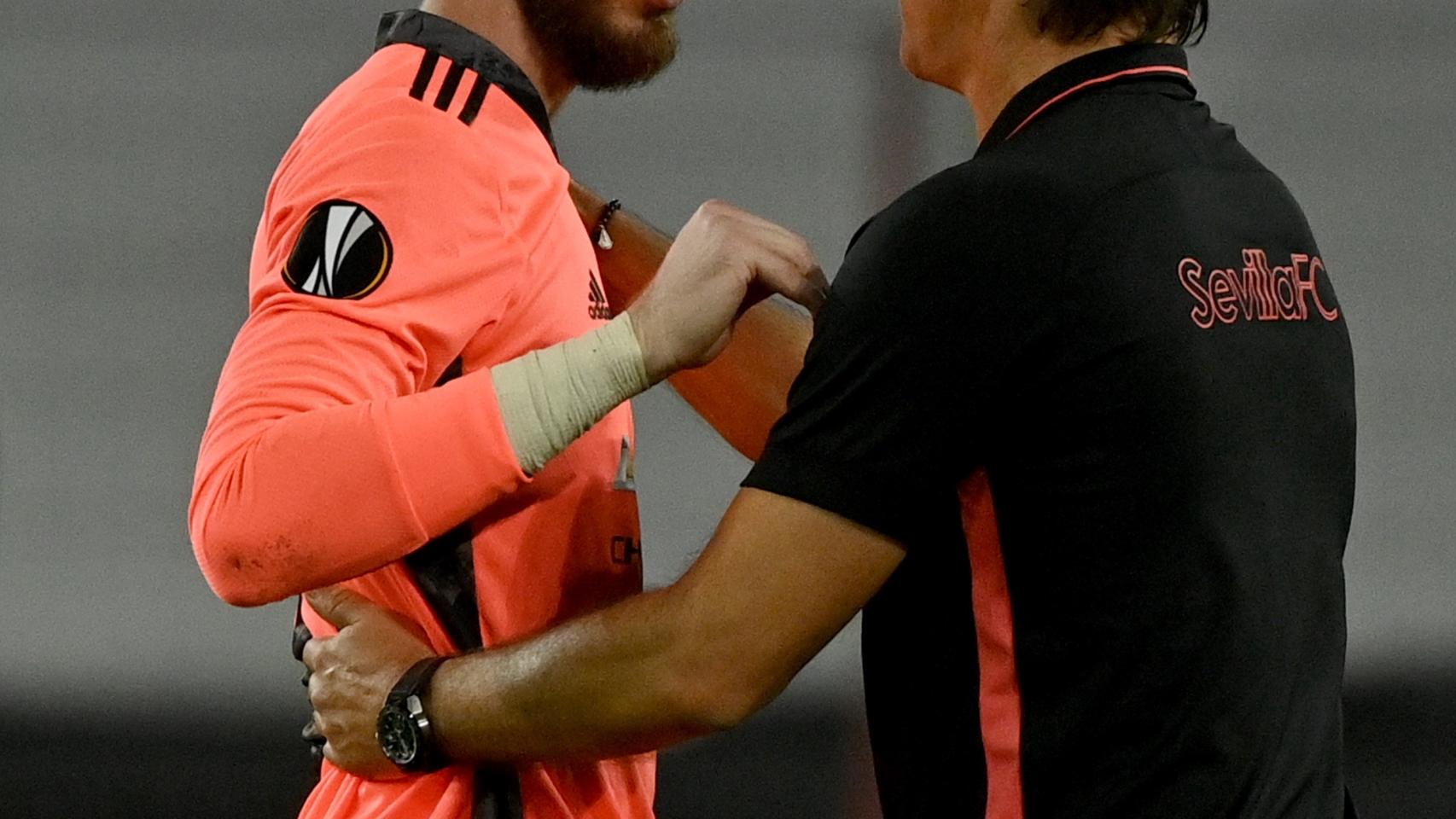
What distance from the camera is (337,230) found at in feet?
3.59

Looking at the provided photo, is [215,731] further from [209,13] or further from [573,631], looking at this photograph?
[573,631]

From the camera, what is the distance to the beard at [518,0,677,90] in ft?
4.39

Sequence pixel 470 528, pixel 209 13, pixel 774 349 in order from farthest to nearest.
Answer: pixel 209 13, pixel 774 349, pixel 470 528

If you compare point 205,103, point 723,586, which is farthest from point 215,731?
point 723,586

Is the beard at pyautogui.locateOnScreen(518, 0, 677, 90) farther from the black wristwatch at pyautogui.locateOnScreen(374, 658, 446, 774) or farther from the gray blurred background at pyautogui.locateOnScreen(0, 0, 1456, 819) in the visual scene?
the gray blurred background at pyautogui.locateOnScreen(0, 0, 1456, 819)

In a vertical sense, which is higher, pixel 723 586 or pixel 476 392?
pixel 476 392

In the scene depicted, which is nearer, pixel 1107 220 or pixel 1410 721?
pixel 1107 220

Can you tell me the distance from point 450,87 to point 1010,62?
1.25ft

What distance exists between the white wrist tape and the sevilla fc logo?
10cm

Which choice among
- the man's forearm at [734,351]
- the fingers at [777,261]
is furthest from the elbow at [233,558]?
the man's forearm at [734,351]

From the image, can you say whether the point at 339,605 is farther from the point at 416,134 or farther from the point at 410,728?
the point at 416,134

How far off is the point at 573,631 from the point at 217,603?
205cm

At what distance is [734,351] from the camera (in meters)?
1.64

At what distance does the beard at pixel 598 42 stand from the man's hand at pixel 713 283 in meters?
0.24
